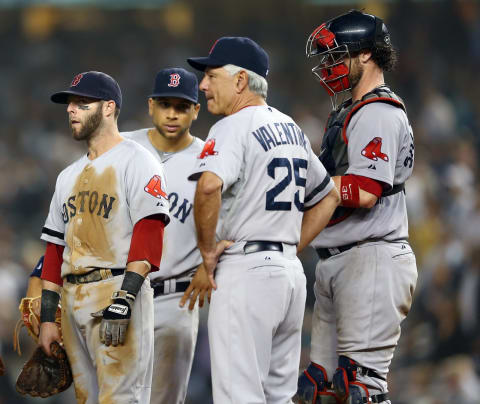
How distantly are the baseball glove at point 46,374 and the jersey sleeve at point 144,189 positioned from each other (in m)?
0.76

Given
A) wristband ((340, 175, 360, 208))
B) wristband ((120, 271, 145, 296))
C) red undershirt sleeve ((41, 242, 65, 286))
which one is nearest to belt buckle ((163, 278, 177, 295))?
red undershirt sleeve ((41, 242, 65, 286))

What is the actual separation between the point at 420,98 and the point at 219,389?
852 centimetres

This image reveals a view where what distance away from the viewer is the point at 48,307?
14.0ft

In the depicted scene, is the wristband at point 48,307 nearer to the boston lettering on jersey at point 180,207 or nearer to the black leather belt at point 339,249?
the boston lettering on jersey at point 180,207

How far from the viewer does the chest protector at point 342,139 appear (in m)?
4.41


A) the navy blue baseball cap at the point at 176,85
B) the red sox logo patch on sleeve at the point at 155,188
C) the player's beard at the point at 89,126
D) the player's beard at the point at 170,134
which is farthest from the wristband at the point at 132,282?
the navy blue baseball cap at the point at 176,85

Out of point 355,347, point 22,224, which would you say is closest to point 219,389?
point 355,347

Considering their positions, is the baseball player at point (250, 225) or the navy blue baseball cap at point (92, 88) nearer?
the baseball player at point (250, 225)

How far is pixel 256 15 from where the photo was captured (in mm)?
13430

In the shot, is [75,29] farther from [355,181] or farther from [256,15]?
[355,181]

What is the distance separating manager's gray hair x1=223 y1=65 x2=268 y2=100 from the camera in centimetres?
401

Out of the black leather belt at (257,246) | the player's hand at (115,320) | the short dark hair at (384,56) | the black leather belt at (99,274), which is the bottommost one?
the player's hand at (115,320)

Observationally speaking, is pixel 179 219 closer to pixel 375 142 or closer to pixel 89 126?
pixel 89 126

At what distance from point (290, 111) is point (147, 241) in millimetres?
8355
